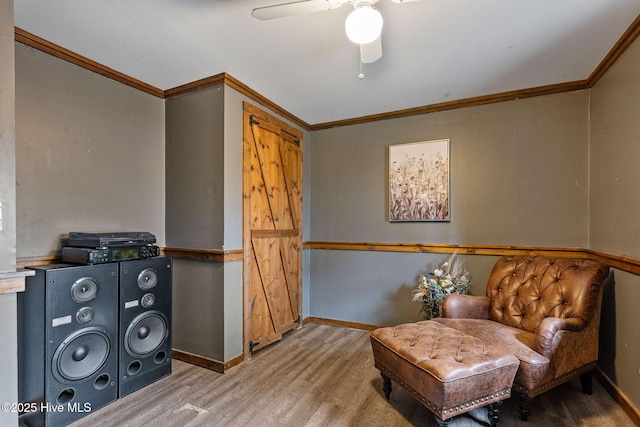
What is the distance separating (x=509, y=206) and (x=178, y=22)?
10.2 feet

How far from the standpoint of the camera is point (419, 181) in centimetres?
327

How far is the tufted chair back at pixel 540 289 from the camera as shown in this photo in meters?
2.04

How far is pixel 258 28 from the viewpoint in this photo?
76.9 inches

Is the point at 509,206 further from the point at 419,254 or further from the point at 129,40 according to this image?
the point at 129,40

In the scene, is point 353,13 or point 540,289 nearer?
point 353,13

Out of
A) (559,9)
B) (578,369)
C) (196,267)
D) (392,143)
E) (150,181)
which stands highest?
(559,9)

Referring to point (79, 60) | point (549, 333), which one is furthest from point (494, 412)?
point (79, 60)

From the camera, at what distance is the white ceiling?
5.80ft

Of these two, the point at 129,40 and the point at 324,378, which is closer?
the point at 129,40

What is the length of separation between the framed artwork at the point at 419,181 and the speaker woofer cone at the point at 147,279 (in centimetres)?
238

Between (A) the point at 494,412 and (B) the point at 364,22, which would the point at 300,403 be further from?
(B) the point at 364,22

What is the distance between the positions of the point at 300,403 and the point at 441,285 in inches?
64.5

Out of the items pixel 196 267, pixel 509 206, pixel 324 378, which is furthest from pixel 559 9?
pixel 196 267

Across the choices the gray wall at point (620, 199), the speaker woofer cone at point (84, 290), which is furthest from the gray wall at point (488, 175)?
the speaker woofer cone at point (84, 290)
